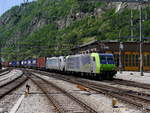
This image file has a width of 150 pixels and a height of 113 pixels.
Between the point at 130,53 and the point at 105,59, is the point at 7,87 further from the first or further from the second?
the point at 130,53

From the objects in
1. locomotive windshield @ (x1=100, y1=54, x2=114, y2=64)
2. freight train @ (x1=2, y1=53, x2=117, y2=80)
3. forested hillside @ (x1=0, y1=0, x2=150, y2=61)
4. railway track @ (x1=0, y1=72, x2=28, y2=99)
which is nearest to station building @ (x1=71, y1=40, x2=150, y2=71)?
freight train @ (x1=2, y1=53, x2=117, y2=80)

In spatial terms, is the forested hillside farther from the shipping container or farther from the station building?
the station building

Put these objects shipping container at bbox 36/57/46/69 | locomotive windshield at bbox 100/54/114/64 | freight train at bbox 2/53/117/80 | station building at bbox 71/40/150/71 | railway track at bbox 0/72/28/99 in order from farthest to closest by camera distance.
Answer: shipping container at bbox 36/57/46/69 < station building at bbox 71/40/150/71 < locomotive windshield at bbox 100/54/114/64 < freight train at bbox 2/53/117/80 < railway track at bbox 0/72/28/99

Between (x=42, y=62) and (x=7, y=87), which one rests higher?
(x=42, y=62)

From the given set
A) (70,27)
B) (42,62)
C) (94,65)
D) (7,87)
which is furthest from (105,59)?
(70,27)

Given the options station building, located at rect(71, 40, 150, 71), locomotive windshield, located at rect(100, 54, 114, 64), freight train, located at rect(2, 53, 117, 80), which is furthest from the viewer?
station building, located at rect(71, 40, 150, 71)

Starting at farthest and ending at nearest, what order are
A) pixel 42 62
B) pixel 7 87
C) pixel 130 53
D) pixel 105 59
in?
pixel 42 62 < pixel 130 53 < pixel 105 59 < pixel 7 87

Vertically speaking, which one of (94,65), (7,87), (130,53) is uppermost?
(130,53)

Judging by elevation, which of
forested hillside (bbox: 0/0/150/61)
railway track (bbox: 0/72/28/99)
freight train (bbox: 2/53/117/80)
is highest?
forested hillside (bbox: 0/0/150/61)

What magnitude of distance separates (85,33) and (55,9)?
5818 cm

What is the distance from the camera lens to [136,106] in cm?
1477

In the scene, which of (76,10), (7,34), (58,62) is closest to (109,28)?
(76,10)

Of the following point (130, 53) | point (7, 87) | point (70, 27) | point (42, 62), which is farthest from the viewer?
point (70, 27)

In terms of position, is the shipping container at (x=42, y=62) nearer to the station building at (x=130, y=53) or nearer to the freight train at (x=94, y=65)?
the station building at (x=130, y=53)
